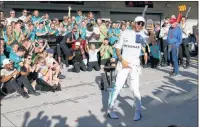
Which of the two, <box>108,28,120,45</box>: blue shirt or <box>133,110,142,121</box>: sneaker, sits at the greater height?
<box>108,28,120,45</box>: blue shirt

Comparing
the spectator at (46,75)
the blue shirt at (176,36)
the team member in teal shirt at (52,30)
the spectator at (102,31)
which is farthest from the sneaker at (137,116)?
the spectator at (102,31)

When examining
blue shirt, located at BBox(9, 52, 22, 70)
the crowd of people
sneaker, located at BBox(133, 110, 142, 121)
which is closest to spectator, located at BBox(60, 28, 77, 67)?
the crowd of people

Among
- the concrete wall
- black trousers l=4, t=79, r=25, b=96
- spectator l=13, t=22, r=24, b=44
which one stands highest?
the concrete wall

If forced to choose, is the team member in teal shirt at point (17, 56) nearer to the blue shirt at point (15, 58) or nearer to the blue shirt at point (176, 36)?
the blue shirt at point (15, 58)

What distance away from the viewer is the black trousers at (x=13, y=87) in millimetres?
6215

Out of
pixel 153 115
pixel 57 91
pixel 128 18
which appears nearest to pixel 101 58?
pixel 57 91

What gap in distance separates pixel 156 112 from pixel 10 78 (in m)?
3.09

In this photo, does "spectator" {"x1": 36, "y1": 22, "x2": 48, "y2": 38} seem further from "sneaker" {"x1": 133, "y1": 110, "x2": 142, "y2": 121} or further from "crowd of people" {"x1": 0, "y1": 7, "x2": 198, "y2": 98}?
→ "sneaker" {"x1": 133, "y1": 110, "x2": 142, "y2": 121}

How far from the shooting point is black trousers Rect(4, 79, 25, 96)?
6215 mm

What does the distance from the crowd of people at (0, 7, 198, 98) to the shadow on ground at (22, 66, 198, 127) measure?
1056 millimetres

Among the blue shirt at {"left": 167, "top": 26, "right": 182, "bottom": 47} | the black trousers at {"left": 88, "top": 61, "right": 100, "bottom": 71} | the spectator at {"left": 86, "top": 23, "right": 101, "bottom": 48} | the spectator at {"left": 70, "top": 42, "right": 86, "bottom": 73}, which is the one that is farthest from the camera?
the spectator at {"left": 86, "top": 23, "right": 101, "bottom": 48}

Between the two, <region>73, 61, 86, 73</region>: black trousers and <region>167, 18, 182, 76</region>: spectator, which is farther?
<region>73, 61, 86, 73</region>: black trousers

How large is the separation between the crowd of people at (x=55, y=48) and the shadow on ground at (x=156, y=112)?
1.06 metres

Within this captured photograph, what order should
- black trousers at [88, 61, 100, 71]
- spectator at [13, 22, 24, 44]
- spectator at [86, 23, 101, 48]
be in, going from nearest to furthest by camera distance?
spectator at [13, 22, 24, 44], black trousers at [88, 61, 100, 71], spectator at [86, 23, 101, 48]
